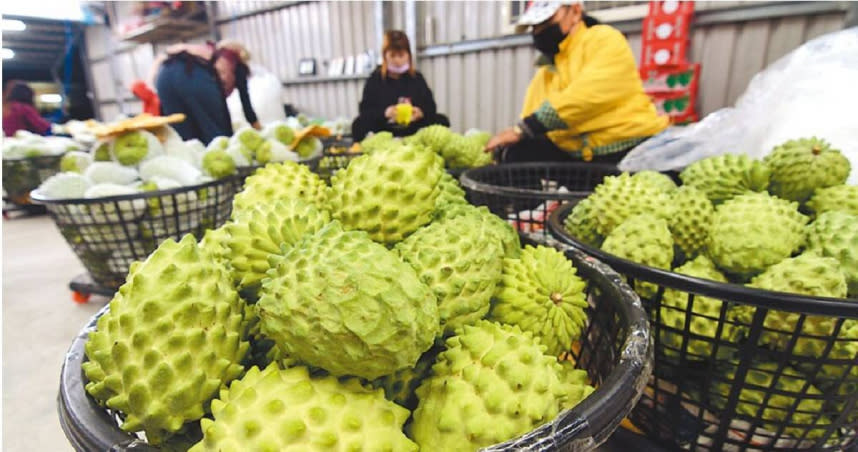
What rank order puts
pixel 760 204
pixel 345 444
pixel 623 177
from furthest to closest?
1. pixel 623 177
2. pixel 760 204
3. pixel 345 444

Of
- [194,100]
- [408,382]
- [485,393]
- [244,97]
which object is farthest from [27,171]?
[485,393]

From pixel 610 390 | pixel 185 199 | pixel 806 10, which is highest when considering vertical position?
pixel 806 10

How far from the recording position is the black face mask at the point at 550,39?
2513mm

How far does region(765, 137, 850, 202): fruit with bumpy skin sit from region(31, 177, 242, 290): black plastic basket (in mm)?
1931

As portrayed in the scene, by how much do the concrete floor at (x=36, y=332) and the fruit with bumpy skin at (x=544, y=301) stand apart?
121 centimetres

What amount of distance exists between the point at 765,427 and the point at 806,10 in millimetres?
3152

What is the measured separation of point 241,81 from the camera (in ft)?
14.2

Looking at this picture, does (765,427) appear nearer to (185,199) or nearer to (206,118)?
(185,199)

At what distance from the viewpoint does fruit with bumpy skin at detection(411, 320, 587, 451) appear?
516mm

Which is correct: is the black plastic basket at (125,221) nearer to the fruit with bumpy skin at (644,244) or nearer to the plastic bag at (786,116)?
the fruit with bumpy skin at (644,244)

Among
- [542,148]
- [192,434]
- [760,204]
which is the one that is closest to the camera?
[192,434]

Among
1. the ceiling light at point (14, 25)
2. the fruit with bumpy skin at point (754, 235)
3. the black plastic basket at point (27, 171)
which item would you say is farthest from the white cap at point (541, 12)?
the ceiling light at point (14, 25)

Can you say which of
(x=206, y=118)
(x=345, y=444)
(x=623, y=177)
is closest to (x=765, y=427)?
(x=623, y=177)

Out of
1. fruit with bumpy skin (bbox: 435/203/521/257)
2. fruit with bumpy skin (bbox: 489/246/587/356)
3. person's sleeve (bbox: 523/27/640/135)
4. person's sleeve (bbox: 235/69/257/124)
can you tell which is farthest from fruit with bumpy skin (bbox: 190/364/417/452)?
person's sleeve (bbox: 235/69/257/124)
